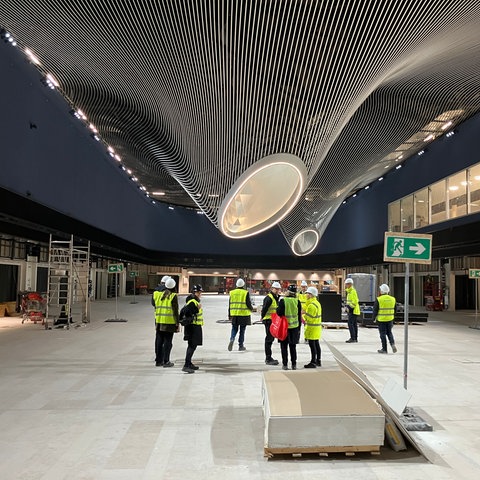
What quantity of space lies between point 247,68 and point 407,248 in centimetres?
933

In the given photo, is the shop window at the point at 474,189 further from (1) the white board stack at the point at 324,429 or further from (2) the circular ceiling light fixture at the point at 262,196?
(1) the white board stack at the point at 324,429

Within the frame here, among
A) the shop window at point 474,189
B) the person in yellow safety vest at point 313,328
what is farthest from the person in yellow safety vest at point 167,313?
the shop window at point 474,189

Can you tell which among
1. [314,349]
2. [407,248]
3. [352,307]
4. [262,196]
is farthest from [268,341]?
[262,196]

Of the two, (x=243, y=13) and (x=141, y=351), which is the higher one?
(x=243, y=13)

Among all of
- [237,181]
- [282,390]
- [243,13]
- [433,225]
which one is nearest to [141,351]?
[282,390]

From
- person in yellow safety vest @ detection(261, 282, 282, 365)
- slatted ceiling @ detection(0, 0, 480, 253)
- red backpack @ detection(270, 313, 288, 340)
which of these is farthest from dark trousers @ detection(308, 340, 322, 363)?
slatted ceiling @ detection(0, 0, 480, 253)

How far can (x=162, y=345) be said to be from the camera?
30.9 ft

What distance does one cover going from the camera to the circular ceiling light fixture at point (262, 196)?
19.5m

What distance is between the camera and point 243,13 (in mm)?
11234

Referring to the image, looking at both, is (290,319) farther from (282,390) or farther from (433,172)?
(433,172)

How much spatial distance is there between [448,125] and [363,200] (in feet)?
54.3

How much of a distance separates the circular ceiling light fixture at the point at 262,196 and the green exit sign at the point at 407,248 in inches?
501

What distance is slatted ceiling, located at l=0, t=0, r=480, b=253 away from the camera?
11.3 meters

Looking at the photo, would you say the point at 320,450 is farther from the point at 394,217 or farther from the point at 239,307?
the point at 394,217
